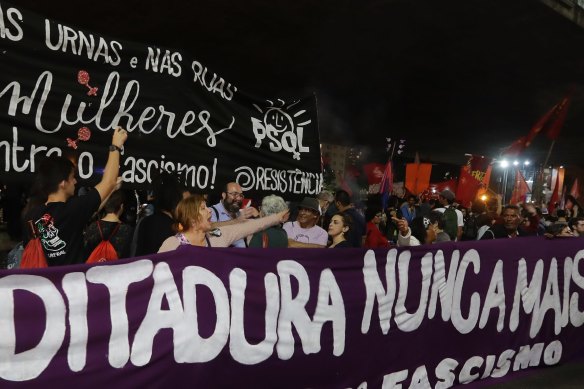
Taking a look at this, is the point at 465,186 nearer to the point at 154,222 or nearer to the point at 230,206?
the point at 230,206

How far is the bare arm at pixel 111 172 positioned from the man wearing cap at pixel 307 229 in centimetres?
286

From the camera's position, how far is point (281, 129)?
159 inches

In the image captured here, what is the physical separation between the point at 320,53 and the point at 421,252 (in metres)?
7.30

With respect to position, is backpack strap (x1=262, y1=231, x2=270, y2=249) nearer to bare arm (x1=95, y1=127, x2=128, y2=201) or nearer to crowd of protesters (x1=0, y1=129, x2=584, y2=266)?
crowd of protesters (x1=0, y1=129, x2=584, y2=266)

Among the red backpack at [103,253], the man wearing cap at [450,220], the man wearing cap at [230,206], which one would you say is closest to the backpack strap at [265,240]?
the man wearing cap at [230,206]

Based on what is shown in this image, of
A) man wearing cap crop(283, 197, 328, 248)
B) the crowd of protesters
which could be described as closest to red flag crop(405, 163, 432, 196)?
the crowd of protesters

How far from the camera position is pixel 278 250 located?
351 centimetres

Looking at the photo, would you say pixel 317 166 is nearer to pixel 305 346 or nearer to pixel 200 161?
pixel 200 161

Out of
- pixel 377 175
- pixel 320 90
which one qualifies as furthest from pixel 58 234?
pixel 377 175

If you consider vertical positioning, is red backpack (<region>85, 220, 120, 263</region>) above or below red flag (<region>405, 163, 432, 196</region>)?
below

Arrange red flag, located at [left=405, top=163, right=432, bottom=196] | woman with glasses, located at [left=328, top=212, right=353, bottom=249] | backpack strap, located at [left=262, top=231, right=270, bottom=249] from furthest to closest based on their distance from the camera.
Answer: red flag, located at [left=405, top=163, right=432, bottom=196]
woman with glasses, located at [left=328, top=212, right=353, bottom=249]
backpack strap, located at [left=262, top=231, right=270, bottom=249]

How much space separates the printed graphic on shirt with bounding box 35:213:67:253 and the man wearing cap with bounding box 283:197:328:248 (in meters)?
2.91

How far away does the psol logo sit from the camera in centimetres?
390

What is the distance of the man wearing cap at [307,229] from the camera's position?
5.61 meters
